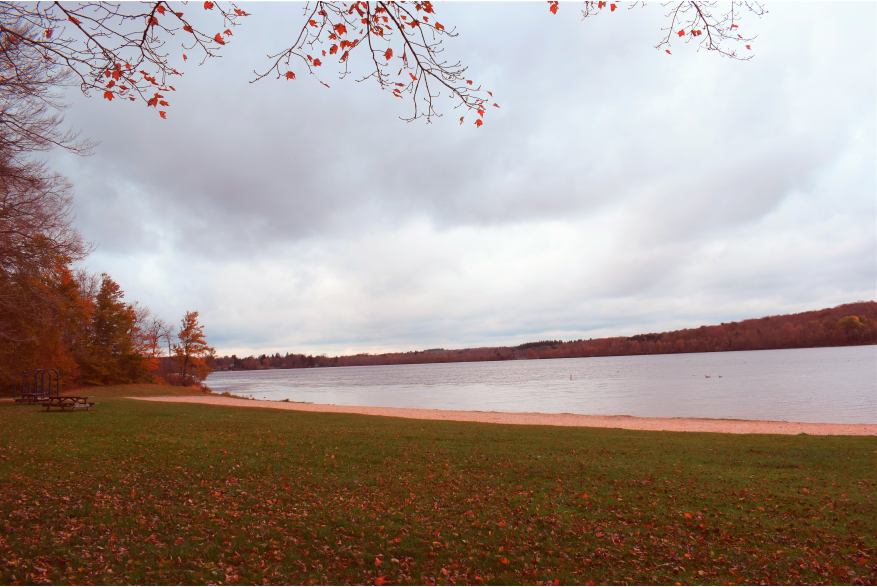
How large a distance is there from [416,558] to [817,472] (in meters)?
10.9

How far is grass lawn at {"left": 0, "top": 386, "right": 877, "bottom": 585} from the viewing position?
5.42 m

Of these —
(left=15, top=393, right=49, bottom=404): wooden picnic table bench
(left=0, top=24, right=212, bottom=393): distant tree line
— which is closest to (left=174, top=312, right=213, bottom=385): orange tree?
(left=0, top=24, right=212, bottom=393): distant tree line

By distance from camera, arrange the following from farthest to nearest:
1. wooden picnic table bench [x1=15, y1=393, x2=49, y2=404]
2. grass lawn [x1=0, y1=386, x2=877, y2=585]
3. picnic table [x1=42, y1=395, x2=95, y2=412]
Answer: wooden picnic table bench [x1=15, y1=393, x2=49, y2=404] → picnic table [x1=42, y1=395, x2=95, y2=412] → grass lawn [x1=0, y1=386, x2=877, y2=585]

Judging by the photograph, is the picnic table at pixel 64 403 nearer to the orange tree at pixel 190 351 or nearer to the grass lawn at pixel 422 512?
the grass lawn at pixel 422 512

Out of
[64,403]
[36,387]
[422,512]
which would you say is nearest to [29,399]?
[64,403]

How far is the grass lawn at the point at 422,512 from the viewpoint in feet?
17.8

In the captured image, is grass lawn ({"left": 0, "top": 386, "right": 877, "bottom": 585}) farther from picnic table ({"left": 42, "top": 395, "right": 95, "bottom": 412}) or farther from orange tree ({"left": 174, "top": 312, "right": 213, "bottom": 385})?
orange tree ({"left": 174, "top": 312, "right": 213, "bottom": 385})

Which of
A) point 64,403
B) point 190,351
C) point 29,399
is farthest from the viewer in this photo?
point 190,351

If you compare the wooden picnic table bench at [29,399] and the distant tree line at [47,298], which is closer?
the distant tree line at [47,298]

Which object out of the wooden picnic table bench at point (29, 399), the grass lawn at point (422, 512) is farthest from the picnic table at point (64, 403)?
the grass lawn at point (422, 512)

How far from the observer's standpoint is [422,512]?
753 centimetres

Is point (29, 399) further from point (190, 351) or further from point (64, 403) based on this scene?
point (190, 351)

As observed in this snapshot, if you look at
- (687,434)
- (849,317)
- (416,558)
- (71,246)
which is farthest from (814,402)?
(849,317)

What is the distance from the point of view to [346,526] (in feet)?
22.4
